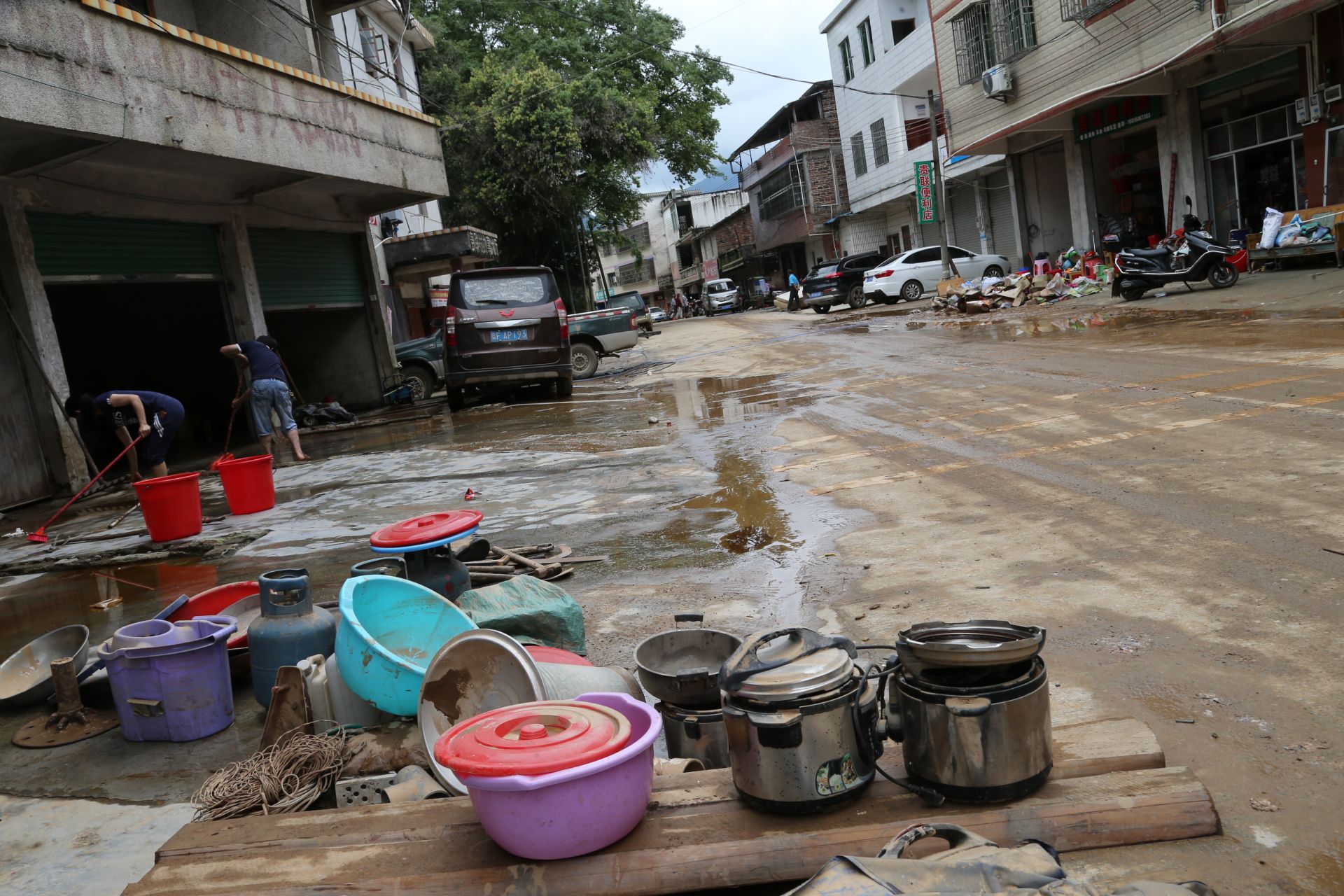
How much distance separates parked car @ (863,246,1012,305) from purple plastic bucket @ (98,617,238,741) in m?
24.7

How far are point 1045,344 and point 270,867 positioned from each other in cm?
1191

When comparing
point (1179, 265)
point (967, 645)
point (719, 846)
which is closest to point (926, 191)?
point (1179, 265)

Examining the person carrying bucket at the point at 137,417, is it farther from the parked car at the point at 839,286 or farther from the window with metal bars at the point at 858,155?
the window with metal bars at the point at 858,155

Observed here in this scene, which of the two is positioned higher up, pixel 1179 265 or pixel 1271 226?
pixel 1271 226

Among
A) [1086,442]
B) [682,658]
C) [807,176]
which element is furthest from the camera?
[807,176]

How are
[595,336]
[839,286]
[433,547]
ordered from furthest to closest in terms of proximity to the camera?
1. [839,286]
2. [595,336]
3. [433,547]

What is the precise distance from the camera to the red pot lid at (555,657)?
131 inches

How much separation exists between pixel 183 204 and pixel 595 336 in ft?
26.1

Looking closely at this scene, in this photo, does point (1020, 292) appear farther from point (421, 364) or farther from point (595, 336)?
point (421, 364)

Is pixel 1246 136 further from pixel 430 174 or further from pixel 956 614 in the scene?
pixel 956 614

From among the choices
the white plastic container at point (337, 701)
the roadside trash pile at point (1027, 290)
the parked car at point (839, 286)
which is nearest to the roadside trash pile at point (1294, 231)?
the roadside trash pile at point (1027, 290)

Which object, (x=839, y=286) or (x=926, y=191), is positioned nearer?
(x=839, y=286)

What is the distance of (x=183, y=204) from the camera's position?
1271 cm

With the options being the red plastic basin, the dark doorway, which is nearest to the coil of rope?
the red plastic basin
